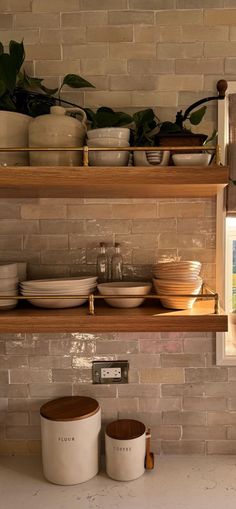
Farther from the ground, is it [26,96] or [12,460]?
[26,96]

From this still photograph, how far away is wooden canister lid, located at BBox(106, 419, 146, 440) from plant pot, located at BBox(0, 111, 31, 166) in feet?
3.11

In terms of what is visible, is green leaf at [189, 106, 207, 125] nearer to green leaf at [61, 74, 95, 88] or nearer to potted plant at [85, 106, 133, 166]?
potted plant at [85, 106, 133, 166]

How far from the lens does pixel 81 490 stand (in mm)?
1285

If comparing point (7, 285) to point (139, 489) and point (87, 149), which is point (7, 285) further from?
point (139, 489)

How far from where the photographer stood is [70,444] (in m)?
1.29

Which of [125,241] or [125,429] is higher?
[125,241]

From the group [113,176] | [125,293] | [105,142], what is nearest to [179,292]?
[125,293]

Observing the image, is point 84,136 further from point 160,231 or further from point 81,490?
point 81,490

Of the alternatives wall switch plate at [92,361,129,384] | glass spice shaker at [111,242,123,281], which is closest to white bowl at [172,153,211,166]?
glass spice shaker at [111,242,123,281]

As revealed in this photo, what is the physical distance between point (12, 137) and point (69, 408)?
0.92 metres

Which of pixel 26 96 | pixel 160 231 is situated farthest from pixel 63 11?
pixel 160 231

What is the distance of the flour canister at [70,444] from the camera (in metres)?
1.29

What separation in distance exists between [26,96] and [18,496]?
132 cm

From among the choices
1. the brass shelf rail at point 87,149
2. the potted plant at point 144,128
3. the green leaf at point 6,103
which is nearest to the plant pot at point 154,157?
the brass shelf rail at point 87,149
